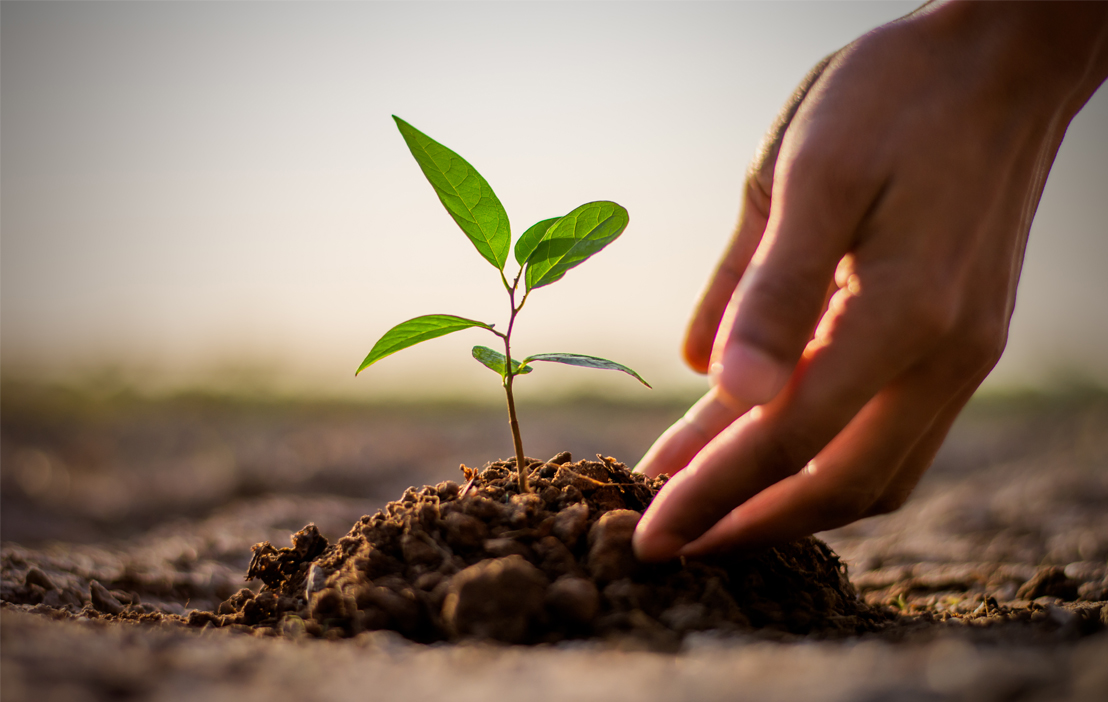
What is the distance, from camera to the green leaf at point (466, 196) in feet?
4.31

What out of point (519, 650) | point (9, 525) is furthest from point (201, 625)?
point (9, 525)

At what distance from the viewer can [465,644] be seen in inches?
40.6

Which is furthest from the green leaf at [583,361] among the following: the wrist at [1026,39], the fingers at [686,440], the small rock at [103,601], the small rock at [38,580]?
the small rock at [38,580]

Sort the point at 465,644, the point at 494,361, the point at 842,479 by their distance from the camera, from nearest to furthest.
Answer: the point at 465,644 → the point at 842,479 → the point at 494,361

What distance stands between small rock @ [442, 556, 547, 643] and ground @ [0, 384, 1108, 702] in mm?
50

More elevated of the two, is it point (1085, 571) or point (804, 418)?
point (804, 418)

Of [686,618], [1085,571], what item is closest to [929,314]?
[686,618]

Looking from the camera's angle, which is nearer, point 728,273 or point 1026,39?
point 1026,39

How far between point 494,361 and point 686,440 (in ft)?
2.23

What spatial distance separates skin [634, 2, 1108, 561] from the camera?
3.71ft

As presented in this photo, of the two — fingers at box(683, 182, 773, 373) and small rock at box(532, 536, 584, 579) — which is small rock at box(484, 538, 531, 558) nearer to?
small rock at box(532, 536, 584, 579)

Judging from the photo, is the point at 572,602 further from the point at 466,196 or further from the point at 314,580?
the point at 466,196

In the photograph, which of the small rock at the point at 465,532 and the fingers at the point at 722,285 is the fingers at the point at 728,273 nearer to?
the fingers at the point at 722,285

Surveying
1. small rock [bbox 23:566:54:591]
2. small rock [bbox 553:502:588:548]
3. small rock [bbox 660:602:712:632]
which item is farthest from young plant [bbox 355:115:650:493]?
small rock [bbox 23:566:54:591]
